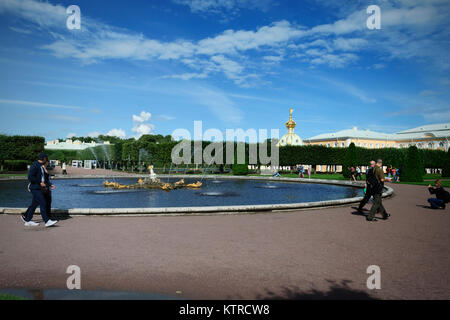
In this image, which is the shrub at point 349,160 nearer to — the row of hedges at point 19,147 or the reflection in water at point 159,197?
the reflection in water at point 159,197

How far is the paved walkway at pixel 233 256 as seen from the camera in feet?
15.1

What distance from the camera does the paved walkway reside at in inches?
181

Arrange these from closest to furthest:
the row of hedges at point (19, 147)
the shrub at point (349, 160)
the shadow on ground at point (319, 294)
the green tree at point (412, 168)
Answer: the shadow on ground at point (319, 294), the green tree at point (412, 168), the shrub at point (349, 160), the row of hedges at point (19, 147)

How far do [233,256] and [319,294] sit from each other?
6.57 ft

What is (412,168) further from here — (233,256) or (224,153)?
(233,256)

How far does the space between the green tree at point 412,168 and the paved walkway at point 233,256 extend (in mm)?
23934

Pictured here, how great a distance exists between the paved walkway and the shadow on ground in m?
0.01

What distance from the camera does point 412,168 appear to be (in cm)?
3117

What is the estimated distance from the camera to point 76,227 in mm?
8641

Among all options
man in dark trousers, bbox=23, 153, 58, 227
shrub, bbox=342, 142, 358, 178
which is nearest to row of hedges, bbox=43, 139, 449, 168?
shrub, bbox=342, 142, 358, 178

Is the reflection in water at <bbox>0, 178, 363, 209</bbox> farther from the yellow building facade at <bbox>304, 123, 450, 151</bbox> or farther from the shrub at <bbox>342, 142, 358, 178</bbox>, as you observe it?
the yellow building facade at <bbox>304, 123, 450, 151</bbox>

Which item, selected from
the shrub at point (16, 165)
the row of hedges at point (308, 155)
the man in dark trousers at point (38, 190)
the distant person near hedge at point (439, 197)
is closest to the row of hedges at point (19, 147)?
the shrub at point (16, 165)
